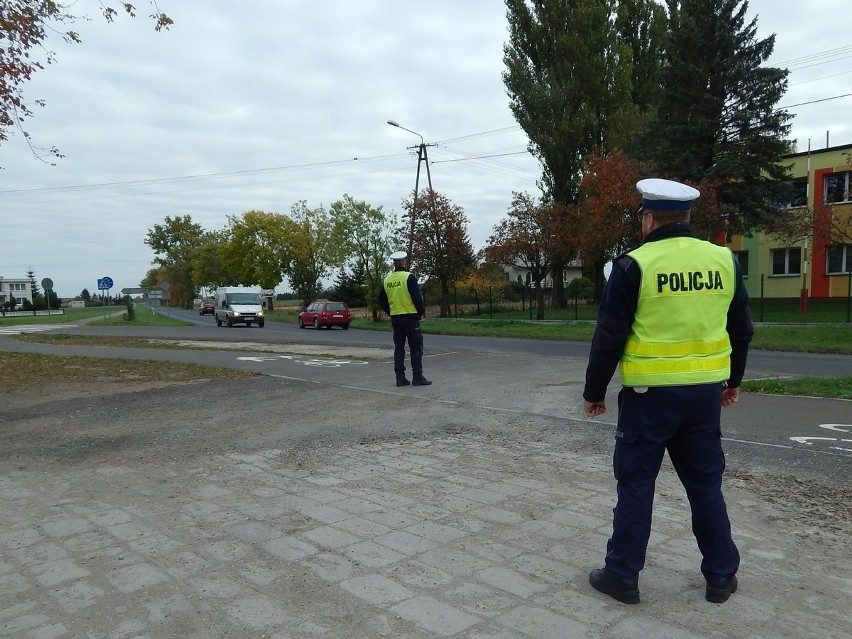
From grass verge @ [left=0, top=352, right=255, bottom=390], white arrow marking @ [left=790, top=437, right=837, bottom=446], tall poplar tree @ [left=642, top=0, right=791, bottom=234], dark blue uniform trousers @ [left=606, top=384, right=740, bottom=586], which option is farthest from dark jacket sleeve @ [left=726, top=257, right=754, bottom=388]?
tall poplar tree @ [left=642, top=0, right=791, bottom=234]

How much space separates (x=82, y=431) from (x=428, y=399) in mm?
4151

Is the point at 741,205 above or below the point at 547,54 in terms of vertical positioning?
below

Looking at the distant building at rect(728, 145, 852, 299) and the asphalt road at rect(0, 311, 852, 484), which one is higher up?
the distant building at rect(728, 145, 852, 299)

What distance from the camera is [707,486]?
313 cm

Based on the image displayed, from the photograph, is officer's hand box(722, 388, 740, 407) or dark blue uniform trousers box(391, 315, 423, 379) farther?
dark blue uniform trousers box(391, 315, 423, 379)

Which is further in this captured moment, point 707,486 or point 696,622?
point 707,486

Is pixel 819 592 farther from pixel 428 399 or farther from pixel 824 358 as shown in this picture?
pixel 824 358

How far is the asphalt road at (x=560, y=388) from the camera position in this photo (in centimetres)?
584

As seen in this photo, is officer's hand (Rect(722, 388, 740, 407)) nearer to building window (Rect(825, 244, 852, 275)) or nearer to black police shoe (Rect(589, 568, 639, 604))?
black police shoe (Rect(589, 568, 639, 604))

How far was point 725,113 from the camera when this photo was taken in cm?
2752

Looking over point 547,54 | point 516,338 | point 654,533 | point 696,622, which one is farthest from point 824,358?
point 547,54

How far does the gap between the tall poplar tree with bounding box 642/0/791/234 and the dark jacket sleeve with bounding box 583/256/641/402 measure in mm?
25726

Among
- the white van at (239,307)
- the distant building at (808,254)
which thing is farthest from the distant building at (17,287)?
the distant building at (808,254)

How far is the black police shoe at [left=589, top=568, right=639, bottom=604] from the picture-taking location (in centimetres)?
306
